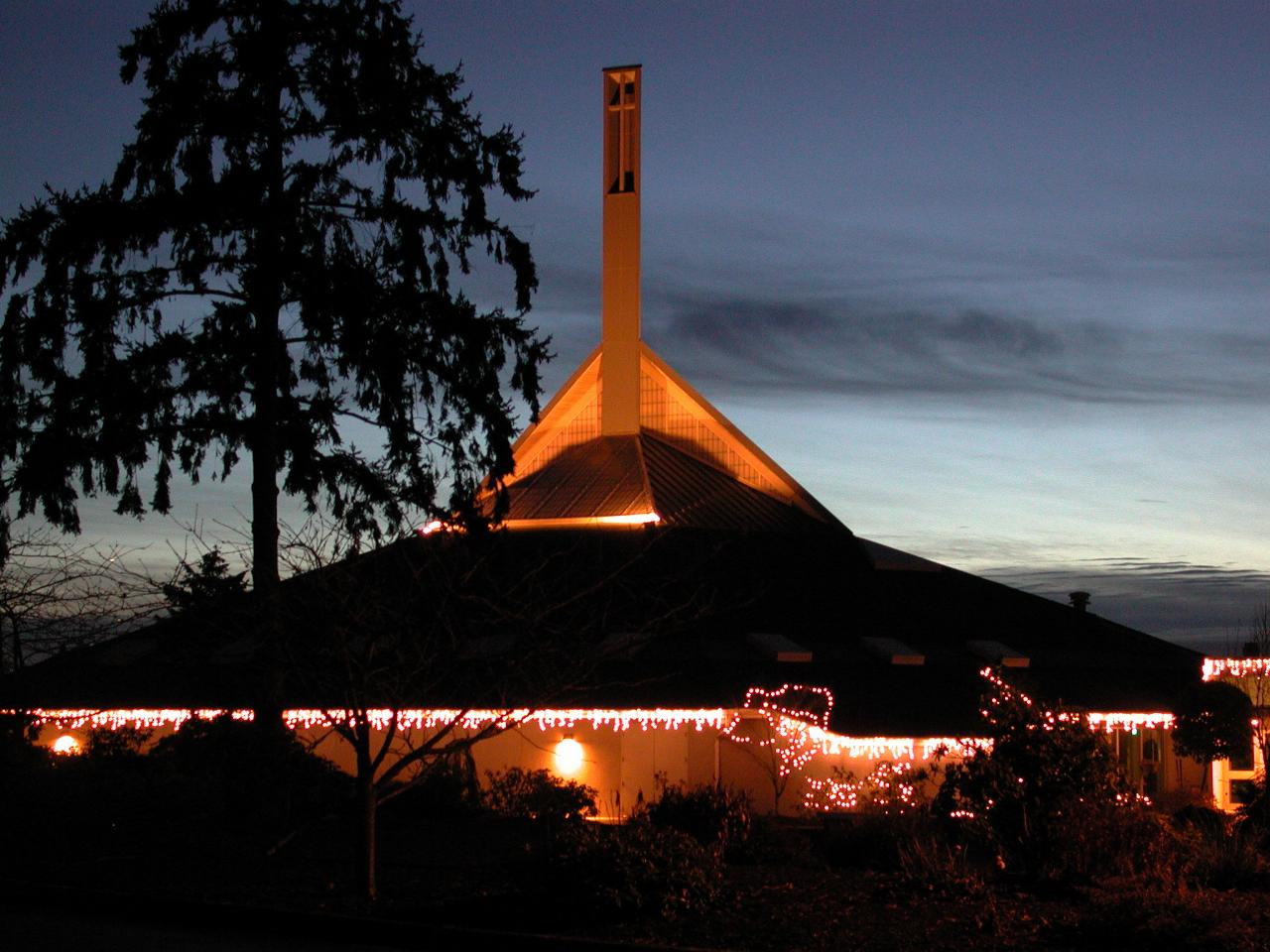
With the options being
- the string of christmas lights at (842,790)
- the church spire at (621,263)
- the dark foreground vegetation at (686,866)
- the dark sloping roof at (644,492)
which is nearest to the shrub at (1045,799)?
the dark foreground vegetation at (686,866)

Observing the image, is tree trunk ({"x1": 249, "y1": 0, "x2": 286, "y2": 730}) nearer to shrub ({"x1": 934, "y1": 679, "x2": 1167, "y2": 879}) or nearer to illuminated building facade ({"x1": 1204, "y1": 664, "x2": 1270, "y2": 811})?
shrub ({"x1": 934, "y1": 679, "x2": 1167, "y2": 879})

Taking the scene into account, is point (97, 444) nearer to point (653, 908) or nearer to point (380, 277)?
point (380, 277)

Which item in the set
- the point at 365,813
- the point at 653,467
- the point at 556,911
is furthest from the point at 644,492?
the point at 556,911

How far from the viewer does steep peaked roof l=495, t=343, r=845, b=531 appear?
3559cm

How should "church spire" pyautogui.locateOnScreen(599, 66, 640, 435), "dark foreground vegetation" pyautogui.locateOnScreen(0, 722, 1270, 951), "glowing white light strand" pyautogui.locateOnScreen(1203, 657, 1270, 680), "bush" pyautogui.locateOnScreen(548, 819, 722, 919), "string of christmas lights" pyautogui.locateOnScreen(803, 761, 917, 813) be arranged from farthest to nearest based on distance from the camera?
1. "church spire" pyautogui.locateOnScreen(599, 66, 640, 435)
2. "glowing white light strand" pyautogui.locateOnScreen(1203, 657, 1270, 680)
3. "string of christmas lights" pyautogui.locateOnScreen(803, 761, 917, 813)
4. "bush" pyautogui.locateOnScreen(548, 819, 722, 919)
5. "dark foreground vegetation" pyautogui.locateOnScreen(0, 722, 1270, 951)

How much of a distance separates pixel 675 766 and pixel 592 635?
38.4 feet

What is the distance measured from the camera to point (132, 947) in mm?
12734

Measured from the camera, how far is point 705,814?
1891 cm

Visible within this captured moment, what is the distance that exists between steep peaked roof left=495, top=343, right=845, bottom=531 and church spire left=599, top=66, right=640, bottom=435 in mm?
360

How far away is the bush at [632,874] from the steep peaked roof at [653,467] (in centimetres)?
2099

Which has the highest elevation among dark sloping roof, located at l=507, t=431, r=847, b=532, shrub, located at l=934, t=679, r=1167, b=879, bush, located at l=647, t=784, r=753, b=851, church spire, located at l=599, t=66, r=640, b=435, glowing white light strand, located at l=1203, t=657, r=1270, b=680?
church spire, located at l=599, t=66, r=640, b=435

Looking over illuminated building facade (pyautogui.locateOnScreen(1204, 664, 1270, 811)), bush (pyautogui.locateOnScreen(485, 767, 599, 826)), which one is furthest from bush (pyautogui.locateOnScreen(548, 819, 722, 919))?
illuminated building facade (pyautogui.locateOnScreen(1204, 664, 1270, 811))

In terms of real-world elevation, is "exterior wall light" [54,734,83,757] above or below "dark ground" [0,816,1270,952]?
above

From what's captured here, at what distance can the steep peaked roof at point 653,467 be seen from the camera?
35594 millimetres
